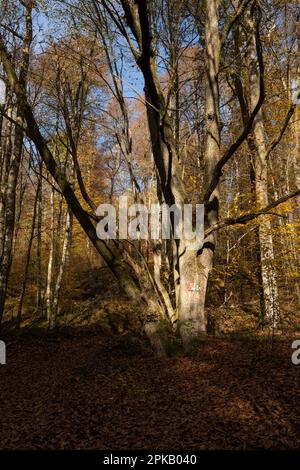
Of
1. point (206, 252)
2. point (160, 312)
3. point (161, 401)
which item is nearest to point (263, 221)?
point (206, 252)

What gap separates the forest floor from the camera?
156 inches

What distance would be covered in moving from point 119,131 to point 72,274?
40.4 feet

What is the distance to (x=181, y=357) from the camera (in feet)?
21.7

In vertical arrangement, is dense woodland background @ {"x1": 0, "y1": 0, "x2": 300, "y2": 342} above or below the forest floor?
above

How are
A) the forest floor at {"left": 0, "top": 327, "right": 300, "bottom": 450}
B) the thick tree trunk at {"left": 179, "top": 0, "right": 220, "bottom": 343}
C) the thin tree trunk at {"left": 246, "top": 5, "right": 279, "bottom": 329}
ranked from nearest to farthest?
the forest floor at {"left": 0, "top": 327, "right": 300, "bottom": 450} → the thick tree trunk at {"left": 179, "top": 0, "right": 220, "bottom": 343} → the thin tree trunk at {"left": 246, "top": 5, "right": 279, "bottom": 329}

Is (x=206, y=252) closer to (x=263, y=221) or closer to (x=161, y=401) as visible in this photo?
(x=161, y=401)

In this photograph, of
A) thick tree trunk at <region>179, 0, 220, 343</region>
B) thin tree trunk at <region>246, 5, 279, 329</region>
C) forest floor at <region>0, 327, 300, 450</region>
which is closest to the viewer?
forest floor at <region>0, 327, 300, 450</region>

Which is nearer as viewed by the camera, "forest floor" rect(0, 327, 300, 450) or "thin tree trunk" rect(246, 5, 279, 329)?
"forest floor" rect(0, 327, 300, 450)

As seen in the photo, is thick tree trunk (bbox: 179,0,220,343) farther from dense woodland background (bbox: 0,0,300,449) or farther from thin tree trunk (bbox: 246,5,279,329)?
thin tree trunk (bbox: 246,5,279,329)

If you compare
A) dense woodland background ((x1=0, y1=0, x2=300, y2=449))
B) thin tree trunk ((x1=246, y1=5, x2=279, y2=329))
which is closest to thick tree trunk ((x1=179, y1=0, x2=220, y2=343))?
dense woodland background ((x1=0, y1=0, x2=300, y2=449))

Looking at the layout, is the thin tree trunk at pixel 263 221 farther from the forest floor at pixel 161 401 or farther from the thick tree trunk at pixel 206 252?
the forest floor at pixel 161 401

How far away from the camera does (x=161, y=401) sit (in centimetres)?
497
